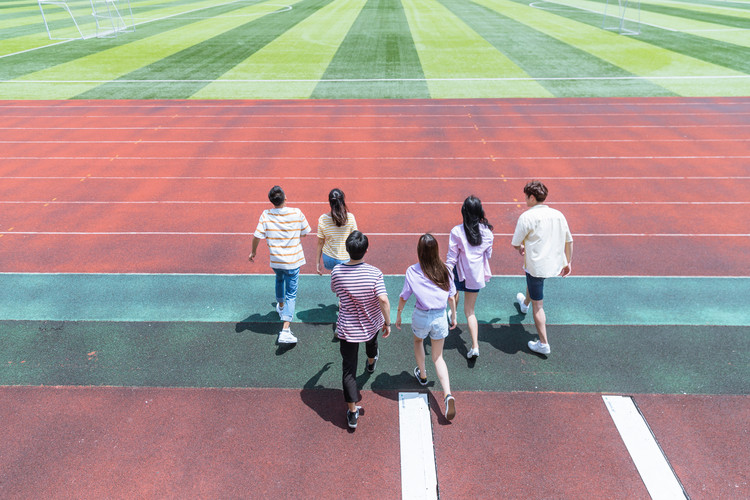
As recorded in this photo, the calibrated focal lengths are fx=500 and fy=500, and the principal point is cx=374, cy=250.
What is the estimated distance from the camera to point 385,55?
24.1 meters

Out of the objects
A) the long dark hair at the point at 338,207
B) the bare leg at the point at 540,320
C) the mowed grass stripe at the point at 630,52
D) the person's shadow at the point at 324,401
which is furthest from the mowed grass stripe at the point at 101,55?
the mowed grass stripe at the point at 630,52

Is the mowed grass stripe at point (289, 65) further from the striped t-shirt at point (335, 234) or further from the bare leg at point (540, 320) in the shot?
the bare leg at point (540, 320)

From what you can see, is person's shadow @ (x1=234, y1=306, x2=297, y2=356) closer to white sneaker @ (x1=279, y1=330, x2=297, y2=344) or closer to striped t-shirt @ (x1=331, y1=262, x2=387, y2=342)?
white sneaker @ (x1=279, y1=330, x2=297, y2=344)

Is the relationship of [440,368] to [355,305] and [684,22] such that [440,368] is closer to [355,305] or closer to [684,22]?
[355,305]

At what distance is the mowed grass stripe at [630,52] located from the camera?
1859 centimetres

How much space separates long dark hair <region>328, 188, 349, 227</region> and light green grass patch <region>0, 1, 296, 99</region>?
56.3ft

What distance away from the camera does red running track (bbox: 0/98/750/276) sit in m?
8.08

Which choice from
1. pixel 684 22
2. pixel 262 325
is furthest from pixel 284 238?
pixel 684 22

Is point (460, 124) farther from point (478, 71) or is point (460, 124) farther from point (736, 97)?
point (736, 97)

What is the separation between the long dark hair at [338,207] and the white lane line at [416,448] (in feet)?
6.25

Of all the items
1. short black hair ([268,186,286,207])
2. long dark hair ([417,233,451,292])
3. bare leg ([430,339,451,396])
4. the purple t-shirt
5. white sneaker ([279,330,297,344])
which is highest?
short black hair ([268,186,286,207])

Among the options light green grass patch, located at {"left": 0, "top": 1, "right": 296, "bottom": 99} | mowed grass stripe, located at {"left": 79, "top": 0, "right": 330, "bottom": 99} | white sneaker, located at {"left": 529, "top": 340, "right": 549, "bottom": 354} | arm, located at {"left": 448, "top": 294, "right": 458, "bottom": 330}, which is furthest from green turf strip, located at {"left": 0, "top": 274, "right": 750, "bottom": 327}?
light green grass patch, located at {"left": 0, "top": 1, "right": 296, "bottom": 99}

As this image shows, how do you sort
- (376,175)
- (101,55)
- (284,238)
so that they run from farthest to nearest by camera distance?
(101,55) < (376,175) < (284,238)

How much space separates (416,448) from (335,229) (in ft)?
7.82
